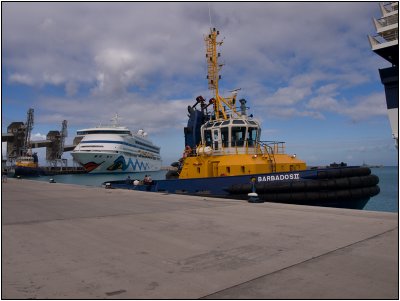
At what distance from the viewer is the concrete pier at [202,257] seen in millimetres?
3254

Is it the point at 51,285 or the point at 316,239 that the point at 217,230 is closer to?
the point at 316,239

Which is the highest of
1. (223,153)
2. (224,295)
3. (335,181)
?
(223,153)

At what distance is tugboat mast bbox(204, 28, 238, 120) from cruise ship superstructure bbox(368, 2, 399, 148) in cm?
671

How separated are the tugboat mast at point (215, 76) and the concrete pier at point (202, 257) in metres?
9.40

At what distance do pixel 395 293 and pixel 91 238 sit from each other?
426cm

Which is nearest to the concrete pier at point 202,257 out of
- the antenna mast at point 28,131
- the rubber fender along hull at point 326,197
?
the rubber fender along hull at point 326,197

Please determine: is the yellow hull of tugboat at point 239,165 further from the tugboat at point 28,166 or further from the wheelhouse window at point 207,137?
the tugboat at point 28,166

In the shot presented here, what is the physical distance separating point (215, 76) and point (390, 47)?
8.16 m

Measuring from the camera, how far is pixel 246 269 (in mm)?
3879

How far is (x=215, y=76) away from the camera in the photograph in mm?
16766

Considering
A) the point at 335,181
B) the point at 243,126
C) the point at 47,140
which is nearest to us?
the point at 335,181

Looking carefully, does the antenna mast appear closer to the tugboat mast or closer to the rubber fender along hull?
the tugboat mast

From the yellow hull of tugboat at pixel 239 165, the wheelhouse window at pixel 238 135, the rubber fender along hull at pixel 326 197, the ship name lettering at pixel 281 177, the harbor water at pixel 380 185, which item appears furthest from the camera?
the harbor water at pixel 380 185

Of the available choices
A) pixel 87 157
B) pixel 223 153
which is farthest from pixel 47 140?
pixel 223 153
